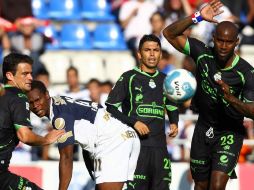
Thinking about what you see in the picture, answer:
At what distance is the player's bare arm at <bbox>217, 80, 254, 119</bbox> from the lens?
28.9 feet

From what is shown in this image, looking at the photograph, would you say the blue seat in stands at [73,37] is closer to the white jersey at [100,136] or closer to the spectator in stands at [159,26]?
the spectator in stands at [159,26]

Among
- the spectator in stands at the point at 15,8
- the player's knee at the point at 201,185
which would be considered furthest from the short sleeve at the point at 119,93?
the spectator in stands at the point at 15,8

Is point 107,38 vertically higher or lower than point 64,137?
higher

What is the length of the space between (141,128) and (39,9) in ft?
24.0

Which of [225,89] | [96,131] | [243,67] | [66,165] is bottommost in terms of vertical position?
[66,165]

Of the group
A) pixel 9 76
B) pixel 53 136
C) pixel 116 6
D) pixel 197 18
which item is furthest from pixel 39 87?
pixel 116 6

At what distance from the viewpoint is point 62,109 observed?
872 cm

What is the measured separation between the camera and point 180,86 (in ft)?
31.2

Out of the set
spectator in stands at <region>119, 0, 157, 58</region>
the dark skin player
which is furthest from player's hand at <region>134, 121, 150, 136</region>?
spectator in stands at <region>119, 0, 157, 58</region>

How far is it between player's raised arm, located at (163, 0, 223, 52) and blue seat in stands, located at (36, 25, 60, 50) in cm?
608

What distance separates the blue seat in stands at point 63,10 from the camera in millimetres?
16500

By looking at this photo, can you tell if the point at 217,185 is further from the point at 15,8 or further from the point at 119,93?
the point at 15,8

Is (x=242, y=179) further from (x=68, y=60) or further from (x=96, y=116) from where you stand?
(x=68, y=60)

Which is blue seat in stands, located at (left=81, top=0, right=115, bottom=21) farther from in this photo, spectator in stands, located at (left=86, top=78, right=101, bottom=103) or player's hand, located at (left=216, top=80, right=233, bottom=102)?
player's hand, located at (left=216, top=80, right=233, bottom=102)
